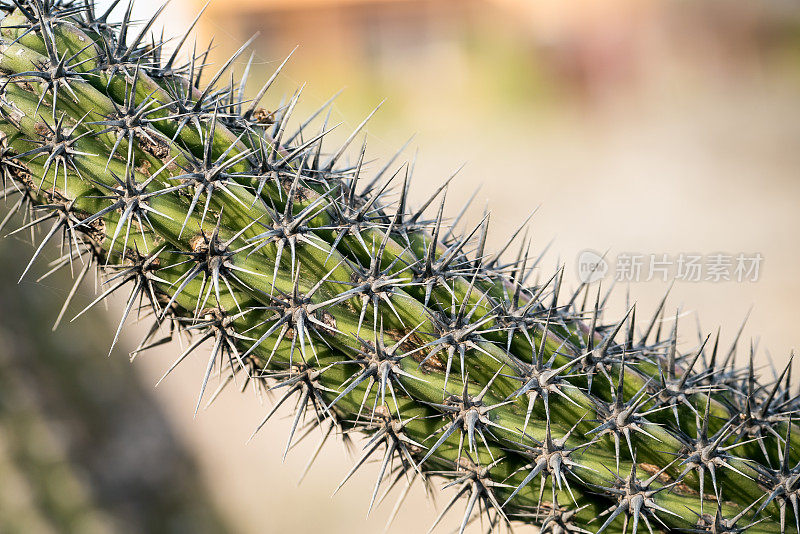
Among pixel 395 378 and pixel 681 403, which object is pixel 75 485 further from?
pixel 681 403

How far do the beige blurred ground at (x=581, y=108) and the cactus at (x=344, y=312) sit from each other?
4399mm

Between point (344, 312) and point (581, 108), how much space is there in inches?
316

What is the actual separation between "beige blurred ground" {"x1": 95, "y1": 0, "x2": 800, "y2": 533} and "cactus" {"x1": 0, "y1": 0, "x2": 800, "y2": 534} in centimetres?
440

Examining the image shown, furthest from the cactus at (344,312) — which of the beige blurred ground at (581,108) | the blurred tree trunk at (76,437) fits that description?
the beige blurred ground at (581,108)

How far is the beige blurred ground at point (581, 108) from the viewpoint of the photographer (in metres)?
6.76

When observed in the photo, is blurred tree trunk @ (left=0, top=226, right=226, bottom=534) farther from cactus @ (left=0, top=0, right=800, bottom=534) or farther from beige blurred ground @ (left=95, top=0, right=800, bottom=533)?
cactus @ (left=0, top=0, right=800, bottom=534)

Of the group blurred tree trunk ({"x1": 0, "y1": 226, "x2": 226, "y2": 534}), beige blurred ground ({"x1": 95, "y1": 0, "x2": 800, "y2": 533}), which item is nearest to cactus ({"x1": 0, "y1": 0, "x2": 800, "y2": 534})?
blurred tree trunk ({"x1": 0, "y1": 226, "x2": 226, "y2": 534})

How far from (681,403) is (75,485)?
395 centimetres

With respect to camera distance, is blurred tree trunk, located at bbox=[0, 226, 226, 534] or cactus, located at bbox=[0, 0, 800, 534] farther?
blurred tree trunk, located at bbox=[0, 226, 226, 534]

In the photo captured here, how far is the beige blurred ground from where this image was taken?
676 cm

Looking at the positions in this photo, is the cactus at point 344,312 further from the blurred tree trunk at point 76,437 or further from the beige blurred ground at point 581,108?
the beige blurred ground at point 581,108

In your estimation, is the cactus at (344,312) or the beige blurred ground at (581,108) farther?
the beige blurred ground at (581,108)

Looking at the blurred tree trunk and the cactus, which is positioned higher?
the cactus

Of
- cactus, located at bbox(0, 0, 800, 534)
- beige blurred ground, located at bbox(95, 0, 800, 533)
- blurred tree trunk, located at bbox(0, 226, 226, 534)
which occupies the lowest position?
blurred tree trunk, located at bbox(0, 226, 226, 534)
